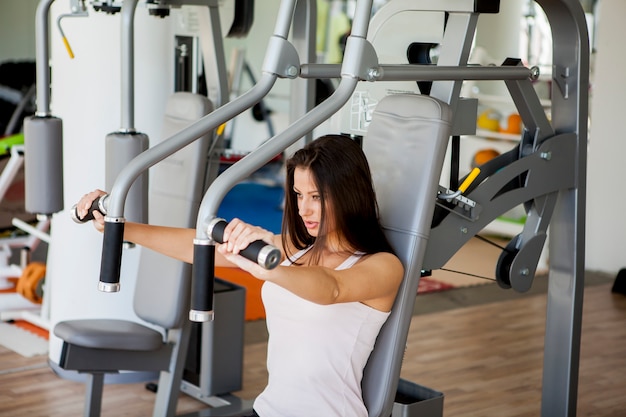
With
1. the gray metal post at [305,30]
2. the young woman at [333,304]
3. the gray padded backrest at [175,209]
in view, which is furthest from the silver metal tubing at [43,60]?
the gray metal post at [305,30]

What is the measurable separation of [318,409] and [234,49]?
541cm

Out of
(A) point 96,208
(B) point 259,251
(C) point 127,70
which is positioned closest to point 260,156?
(B) point 259,251

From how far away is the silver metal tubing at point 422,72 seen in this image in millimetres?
2006

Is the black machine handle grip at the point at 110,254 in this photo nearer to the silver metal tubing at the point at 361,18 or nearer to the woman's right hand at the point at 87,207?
the woman's right hand at the point at 87,207

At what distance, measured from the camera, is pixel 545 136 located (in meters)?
2.60

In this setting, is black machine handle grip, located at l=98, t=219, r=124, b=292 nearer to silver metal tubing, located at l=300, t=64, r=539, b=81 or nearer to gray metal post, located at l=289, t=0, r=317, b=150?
Result: silver metal tubing, located at l=300, t=64, r=539, b=81

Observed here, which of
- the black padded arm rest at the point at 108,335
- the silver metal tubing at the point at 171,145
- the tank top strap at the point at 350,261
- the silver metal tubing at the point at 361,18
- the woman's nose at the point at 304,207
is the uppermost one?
the silver metal tubing at the point at 361,18

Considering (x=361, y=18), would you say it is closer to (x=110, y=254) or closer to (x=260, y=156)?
(x=260, y=156)

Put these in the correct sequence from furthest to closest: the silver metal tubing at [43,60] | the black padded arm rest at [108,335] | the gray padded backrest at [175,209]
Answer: the gray padded backrest at [175,209], the black padded arm rest at [108,335], the silver metal tubing at [43,60]

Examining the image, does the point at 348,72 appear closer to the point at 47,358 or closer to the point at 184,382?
the point at 184,382

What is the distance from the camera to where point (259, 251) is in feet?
4.88

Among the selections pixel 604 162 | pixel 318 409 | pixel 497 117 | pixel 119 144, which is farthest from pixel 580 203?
pixel 497 117

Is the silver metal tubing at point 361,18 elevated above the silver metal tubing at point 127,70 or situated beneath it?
elevated above

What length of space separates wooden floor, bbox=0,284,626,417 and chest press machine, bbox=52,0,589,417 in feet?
3.43
